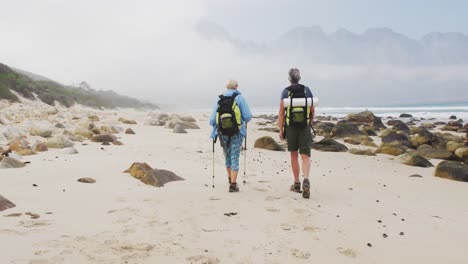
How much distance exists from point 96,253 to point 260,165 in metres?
6.90

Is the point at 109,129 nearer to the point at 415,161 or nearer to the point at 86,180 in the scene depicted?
the point at 86,180

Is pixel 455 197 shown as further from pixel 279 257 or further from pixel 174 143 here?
pixel 174 143

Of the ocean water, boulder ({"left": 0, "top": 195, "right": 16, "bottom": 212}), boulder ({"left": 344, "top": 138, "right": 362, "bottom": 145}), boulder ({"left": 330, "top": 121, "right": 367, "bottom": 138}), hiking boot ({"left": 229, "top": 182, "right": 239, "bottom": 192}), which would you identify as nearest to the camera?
boulder ({"left": 0, "top": 195, "right": 16, "bottom": 212})

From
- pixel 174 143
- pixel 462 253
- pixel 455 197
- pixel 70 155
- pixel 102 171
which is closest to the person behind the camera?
pixel 462 253

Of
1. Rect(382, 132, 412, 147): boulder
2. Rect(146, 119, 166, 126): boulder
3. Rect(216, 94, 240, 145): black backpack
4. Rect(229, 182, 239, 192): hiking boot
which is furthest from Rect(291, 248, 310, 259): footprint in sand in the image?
Rect(146, 119, 166, 126): boulder

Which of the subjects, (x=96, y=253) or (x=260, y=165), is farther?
(x=260, y=165)

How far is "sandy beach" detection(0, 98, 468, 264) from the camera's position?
416 cm

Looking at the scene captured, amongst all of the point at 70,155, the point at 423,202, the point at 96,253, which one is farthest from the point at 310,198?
the point at 70,155

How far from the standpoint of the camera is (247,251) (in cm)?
424

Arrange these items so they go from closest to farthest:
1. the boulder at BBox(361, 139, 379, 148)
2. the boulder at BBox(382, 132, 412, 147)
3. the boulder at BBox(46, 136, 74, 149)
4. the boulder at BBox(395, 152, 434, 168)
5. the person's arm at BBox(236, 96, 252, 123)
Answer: the person's arm at BBox(236, 96, 252, 123), the boulder at BBox(46, 136, 74, 149), the boulder at BBox(395, 152, 434, 168), the boulder at BBox(361, 139, 379, 148), the boulder at BBox(382, 132, 412, 147)

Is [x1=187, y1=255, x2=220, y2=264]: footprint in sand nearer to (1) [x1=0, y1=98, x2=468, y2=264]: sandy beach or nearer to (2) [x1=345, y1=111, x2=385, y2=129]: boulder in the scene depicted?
(1) [x1=0, y1=98, x2=468, y2=264]: sandy beach

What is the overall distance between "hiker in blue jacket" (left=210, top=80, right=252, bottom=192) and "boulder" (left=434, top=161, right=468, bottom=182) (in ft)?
19.8

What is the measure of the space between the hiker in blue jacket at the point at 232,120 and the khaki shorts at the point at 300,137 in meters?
0.83

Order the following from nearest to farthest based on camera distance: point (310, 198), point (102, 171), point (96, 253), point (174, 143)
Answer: point (96, 253), point (310, 198), point (102, 171), point (174, 143)
